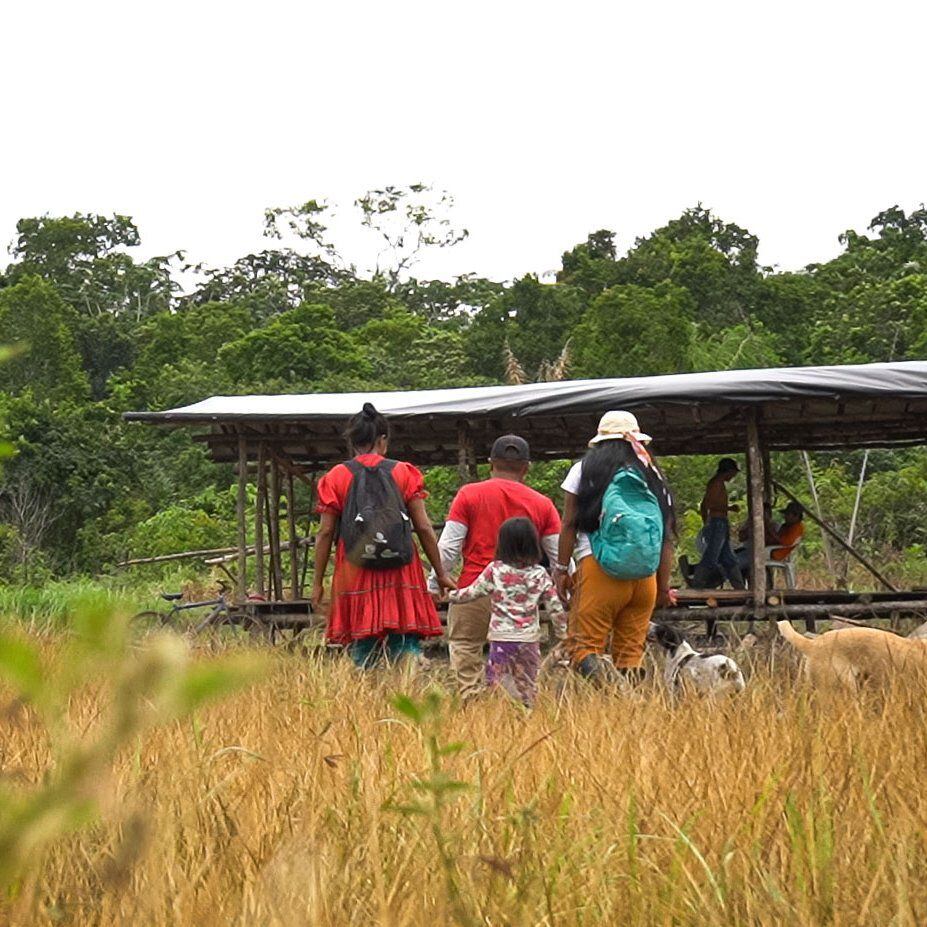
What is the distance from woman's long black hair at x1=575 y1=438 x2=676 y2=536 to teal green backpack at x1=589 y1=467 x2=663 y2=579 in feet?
0.12

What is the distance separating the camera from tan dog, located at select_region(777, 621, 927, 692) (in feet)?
18.1

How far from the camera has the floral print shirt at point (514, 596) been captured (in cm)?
620

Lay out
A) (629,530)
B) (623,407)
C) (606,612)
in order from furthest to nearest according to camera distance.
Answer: (623,407) < (606,612) < (629,530)

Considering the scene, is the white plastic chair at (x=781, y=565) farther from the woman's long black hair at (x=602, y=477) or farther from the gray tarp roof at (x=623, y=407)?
the woman's long black hair at (x=602, y=477)

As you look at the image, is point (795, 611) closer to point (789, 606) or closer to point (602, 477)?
point (789, 606)

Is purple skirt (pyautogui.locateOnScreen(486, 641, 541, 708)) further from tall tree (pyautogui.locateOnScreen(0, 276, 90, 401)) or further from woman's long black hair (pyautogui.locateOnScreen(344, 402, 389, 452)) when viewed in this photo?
tall tree (pyautogui.locateOnScreen(0, 276, 90, 401))

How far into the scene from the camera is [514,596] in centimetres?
622

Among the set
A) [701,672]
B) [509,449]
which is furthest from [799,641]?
[509,449]

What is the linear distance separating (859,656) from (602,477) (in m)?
1.18

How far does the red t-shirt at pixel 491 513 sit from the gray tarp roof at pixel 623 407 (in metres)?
3.56

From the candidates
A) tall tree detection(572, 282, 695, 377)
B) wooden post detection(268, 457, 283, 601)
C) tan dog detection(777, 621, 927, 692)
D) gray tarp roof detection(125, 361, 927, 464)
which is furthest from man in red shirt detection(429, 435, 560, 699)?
tall tree detection(572, 282, 695, 377)

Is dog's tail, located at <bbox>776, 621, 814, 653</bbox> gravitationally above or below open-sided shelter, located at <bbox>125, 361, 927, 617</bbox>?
below

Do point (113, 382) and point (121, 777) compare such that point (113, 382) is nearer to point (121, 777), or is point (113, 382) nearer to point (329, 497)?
point (329, 497)

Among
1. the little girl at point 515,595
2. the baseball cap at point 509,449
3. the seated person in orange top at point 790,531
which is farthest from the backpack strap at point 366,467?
the seated person in orange top at point 790,531
